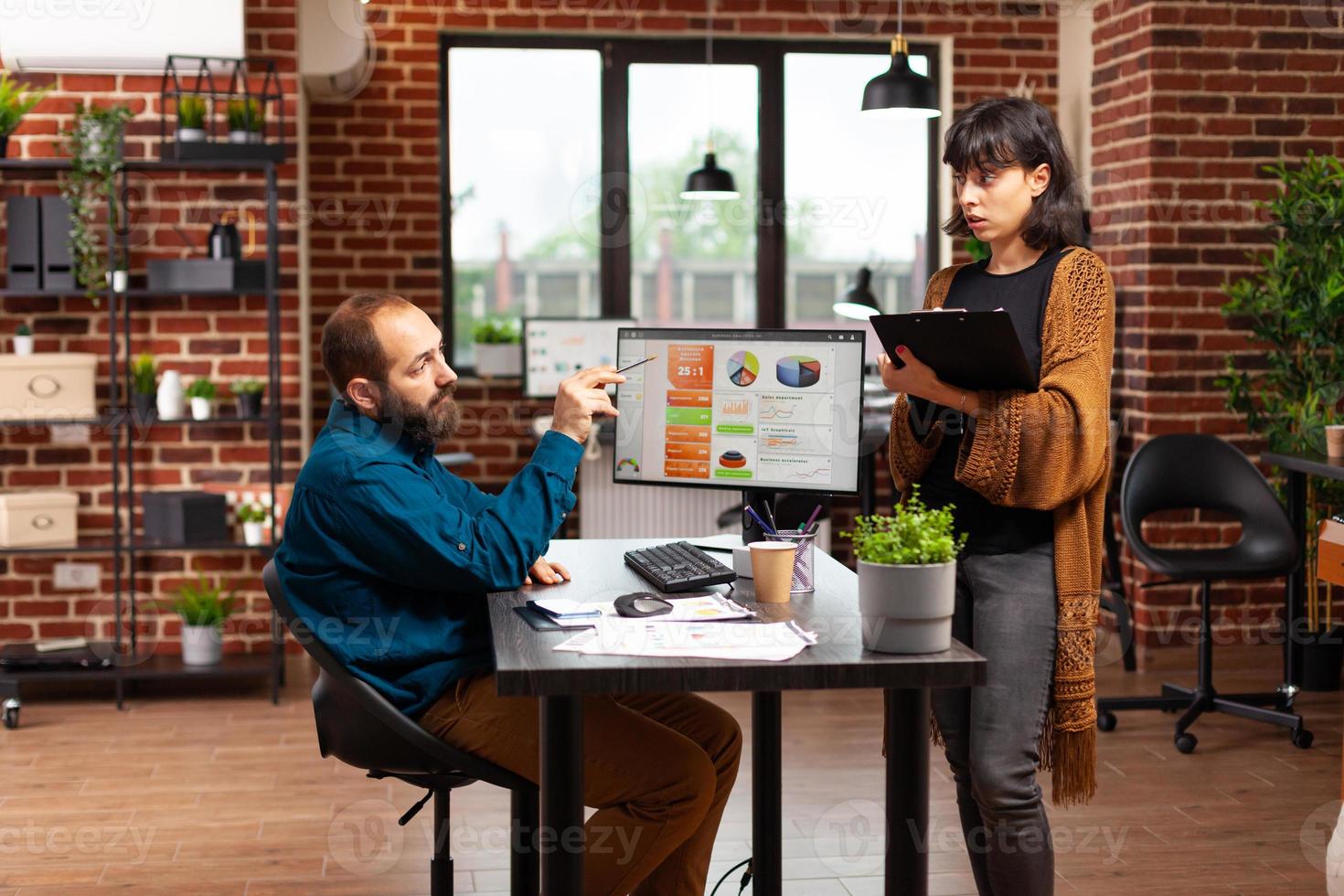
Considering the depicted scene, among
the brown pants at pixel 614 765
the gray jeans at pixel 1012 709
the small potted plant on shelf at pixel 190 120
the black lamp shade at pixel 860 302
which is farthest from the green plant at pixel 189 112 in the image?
the gray jeans at pixel 1012 709

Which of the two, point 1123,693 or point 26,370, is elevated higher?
point 26,370

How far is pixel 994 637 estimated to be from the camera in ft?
7.14

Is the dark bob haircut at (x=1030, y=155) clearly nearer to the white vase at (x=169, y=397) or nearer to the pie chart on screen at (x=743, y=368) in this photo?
the pie chart on screen at (x=743, y=368)

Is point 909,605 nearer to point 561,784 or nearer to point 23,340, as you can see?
point 561,784

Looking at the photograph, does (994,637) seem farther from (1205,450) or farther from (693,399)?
(1205,450)

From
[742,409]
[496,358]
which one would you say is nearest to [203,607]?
[496,358]

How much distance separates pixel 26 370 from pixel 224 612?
999 mm

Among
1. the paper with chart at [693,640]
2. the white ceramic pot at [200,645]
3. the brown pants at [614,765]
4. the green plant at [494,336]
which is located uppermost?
the green plant at [494,336]

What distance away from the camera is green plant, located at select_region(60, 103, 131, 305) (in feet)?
14.3

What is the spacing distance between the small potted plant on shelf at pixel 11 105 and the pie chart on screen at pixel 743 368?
2988 mm

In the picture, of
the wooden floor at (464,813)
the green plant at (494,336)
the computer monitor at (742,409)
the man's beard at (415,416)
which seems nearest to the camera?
the man's beard at (415,416)

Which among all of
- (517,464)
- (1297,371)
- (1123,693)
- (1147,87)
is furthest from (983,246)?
(517,464)

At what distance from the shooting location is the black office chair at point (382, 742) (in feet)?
6.81

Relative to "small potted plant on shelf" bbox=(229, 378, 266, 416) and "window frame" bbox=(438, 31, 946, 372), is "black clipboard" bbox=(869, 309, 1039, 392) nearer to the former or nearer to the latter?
"small potted plant on shelf" bbox=(229, 378, 266, 416)
